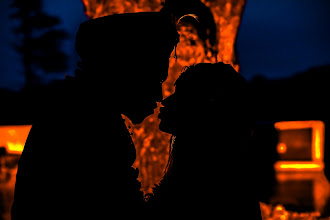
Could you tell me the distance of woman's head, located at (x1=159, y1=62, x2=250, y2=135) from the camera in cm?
177

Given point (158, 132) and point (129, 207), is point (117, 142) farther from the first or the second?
point (158, 132)

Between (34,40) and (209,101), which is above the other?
(34,40)

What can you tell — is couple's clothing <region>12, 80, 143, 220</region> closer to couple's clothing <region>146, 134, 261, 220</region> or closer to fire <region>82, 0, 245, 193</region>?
couple's clothing <region>146, 134, 261, 220</region>

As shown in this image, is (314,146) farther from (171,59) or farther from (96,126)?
(96,126)

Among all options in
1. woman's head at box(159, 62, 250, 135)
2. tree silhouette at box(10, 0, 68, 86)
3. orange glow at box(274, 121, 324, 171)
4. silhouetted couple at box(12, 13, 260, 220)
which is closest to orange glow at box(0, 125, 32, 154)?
silhouetted couple at box(12, 13, 260, 220)

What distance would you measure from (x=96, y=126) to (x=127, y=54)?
455mm

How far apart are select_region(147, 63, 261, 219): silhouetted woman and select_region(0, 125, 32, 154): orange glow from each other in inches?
111

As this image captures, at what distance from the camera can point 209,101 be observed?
1.82 m

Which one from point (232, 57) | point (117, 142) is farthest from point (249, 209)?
point (232, 57)

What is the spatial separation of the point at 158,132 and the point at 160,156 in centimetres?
29

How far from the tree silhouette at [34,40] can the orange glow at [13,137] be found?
16.6 m

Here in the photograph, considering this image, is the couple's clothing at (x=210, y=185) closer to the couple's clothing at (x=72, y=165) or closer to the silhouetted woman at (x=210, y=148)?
the silhouetted woman at (x=210, y=148)

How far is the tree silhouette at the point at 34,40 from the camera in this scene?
62.5ft

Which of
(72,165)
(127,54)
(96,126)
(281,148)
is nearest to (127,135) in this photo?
(96,126)
